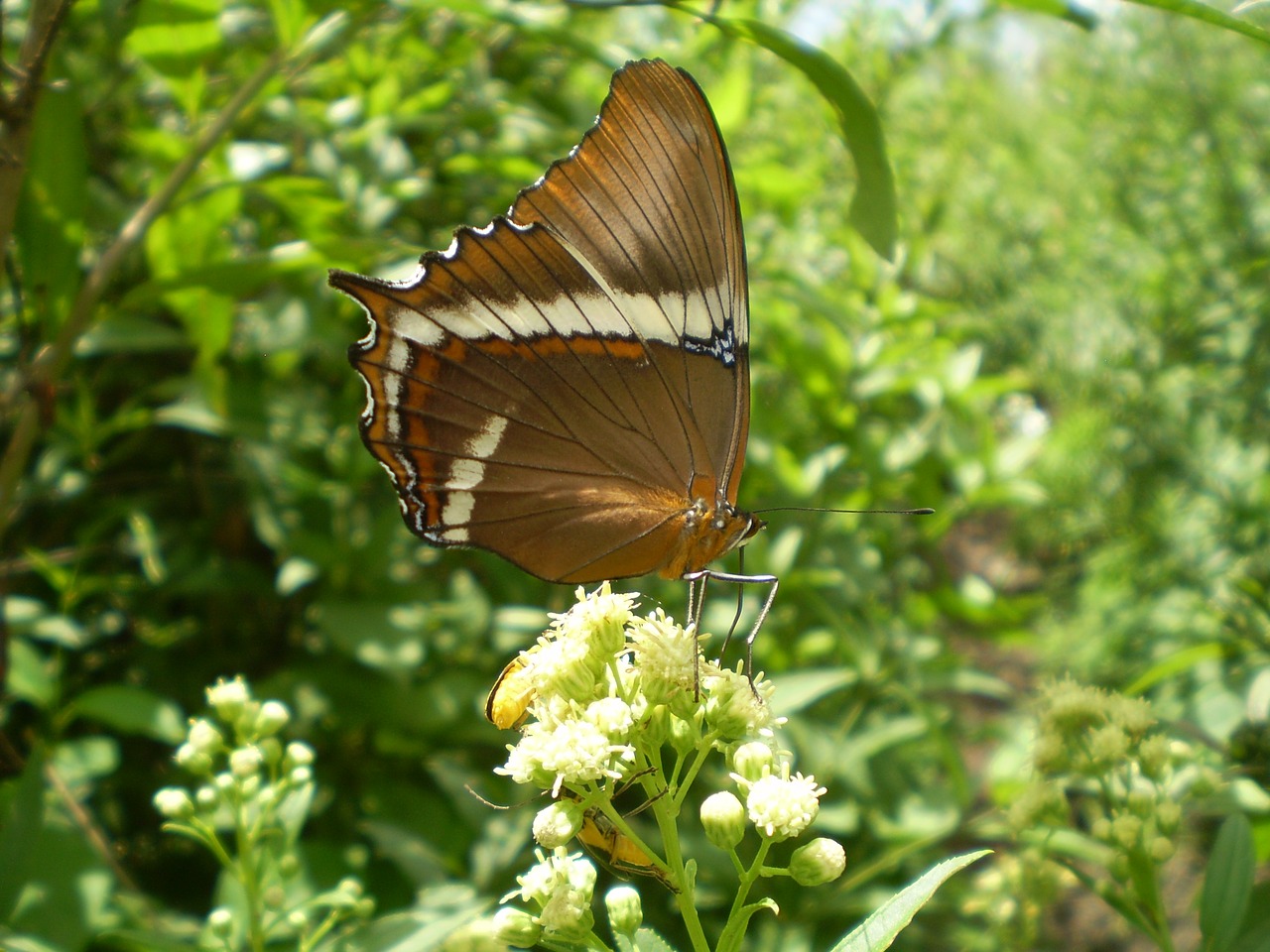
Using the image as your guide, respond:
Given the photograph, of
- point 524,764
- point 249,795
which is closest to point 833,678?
point 524,764

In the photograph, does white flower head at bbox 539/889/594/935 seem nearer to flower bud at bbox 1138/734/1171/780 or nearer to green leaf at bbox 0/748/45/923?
green leaf at bbox 0/748/45/923

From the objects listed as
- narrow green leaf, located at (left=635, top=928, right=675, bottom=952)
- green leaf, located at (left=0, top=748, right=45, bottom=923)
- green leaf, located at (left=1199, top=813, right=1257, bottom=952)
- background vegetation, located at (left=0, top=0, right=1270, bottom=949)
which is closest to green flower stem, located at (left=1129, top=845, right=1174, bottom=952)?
green leaf, located at (left=1199, top=813, right=1257, bottom=952)

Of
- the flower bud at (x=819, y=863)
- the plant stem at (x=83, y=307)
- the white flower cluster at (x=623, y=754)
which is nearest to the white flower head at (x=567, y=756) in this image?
the white flower cluster at (x=623, y=754)

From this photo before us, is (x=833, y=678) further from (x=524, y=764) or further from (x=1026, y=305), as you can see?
(x=1026, y=305)

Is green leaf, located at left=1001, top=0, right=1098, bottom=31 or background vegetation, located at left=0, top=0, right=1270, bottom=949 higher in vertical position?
green leaf, located at left=1001, top=0, right=1098, bottom=31

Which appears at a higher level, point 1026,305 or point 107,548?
point 1026,305

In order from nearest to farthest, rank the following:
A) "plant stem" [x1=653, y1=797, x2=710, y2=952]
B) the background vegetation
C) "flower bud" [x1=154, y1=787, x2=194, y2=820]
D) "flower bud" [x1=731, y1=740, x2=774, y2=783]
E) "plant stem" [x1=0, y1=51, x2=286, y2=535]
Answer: "plant stem" [x1=653, y1=797, x2=710, y2=952] → "flower bud" [x1=731, y1=740, x2=774, y2=783] → "flower bud" [x1=154, y1=787, x2=194, y2=820] → "plant stem" [x1=0, y1=51, x2=286, y2=535] → the background vegetation

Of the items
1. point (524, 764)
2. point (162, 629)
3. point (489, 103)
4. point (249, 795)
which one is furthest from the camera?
point (489, 103)

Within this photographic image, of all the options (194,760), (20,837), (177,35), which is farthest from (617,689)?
(177,35)
